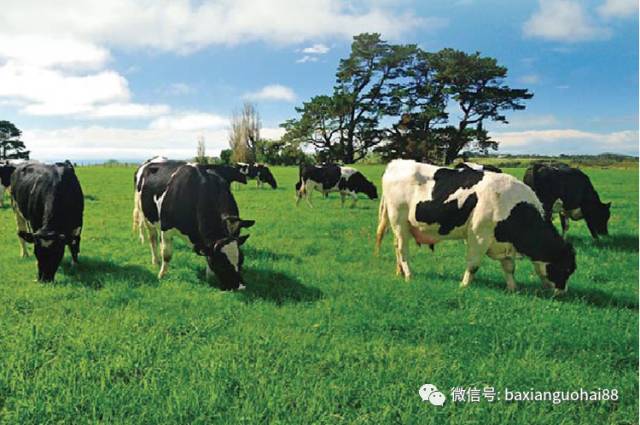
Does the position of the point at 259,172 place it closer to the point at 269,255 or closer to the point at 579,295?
the point at 269,255

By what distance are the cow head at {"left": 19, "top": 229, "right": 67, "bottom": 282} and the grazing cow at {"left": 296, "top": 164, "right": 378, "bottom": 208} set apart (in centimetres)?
1051

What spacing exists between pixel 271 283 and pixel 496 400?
3.56 metres

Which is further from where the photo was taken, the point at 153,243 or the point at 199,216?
the point at 153,243

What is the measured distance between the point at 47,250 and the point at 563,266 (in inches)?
271

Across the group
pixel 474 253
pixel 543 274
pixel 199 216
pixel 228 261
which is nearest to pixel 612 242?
pixel 543 274

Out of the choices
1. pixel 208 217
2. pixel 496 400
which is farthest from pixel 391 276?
pixel 496 400

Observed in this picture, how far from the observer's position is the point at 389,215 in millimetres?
6840

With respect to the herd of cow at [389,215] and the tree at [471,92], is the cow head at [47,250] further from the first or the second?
the tree at [471,92]

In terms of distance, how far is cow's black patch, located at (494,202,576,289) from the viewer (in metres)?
5.54

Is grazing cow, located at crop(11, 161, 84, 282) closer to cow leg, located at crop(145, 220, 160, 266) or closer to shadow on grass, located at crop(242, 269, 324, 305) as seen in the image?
cow leg, located at crop(145, 220, 160, 266)

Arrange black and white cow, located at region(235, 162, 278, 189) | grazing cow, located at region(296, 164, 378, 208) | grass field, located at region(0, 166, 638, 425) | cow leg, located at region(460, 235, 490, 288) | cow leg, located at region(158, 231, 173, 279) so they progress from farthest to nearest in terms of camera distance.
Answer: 1. black and white cow, located at region(235, 162, 278, 189)
2. grazing cow, located at region(296, 164, 378, 208)
3. cow leg, located at region(158, 231, 173, 279)
4. cow leg, located at region(460, 235, 490, 288)
5. grass field, located at region(0, 166, 638, 425)

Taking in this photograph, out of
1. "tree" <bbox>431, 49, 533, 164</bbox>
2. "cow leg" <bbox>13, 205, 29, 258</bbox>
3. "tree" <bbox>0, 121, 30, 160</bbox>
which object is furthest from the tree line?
"tree" <bbox>0, 121, 30, 160</bbox>

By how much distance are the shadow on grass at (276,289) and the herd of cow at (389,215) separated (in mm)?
265

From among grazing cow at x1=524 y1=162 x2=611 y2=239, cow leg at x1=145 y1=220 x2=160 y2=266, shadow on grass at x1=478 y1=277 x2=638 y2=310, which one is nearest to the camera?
shadow on grass at x1=478 y1=277 x2=638 y2=310
